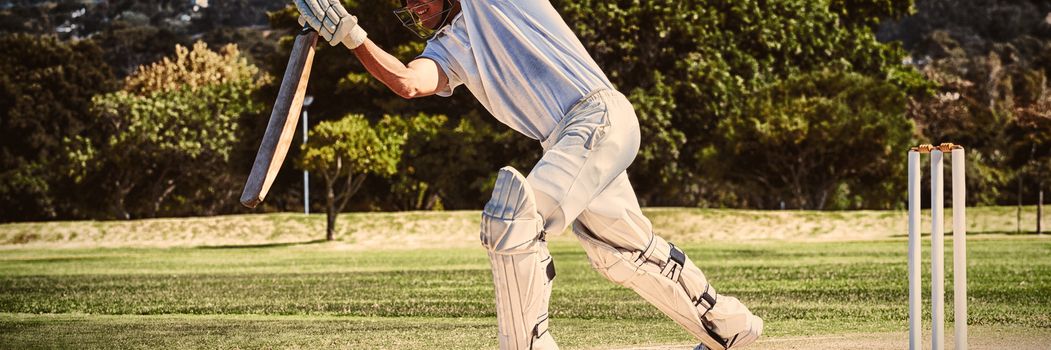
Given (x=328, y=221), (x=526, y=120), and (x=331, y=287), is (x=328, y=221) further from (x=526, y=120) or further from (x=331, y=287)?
(x=526, y=120)

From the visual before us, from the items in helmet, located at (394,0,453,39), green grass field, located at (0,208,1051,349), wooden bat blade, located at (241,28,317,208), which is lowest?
green grass field, located at (0,208,1051,349)

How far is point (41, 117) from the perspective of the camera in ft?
179

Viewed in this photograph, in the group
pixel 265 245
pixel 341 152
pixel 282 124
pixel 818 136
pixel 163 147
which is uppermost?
pixel 282 124

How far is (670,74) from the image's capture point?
41781 mm

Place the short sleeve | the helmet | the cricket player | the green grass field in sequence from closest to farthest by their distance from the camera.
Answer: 1. the cricket player
2. the short sleeve
3. the helmet
4. the green grass field

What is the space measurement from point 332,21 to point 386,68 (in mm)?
288

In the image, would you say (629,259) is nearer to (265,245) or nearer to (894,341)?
(894,341)

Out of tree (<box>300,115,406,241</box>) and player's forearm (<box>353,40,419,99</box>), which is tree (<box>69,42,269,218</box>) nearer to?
tree (<box>300,115,406,241</box>)

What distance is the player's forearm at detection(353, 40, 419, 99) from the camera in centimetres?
505

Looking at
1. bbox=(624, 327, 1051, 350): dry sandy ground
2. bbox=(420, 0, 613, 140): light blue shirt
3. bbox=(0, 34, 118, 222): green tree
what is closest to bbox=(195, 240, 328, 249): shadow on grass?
bbox=(0, 34, 118, 222): green tree

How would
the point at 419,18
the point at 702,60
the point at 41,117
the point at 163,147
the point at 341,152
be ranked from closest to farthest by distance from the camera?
the point at 419,18 < the point at 341,152 < the point at 702,60 < the point at 163,147 < the point at 41,117

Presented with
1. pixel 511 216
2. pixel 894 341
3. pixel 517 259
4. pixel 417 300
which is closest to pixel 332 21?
pixel 511 216

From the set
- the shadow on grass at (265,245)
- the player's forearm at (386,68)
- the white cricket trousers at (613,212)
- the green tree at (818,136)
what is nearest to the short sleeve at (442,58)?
the player's forearm at (386,68)

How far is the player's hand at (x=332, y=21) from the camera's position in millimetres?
4941
